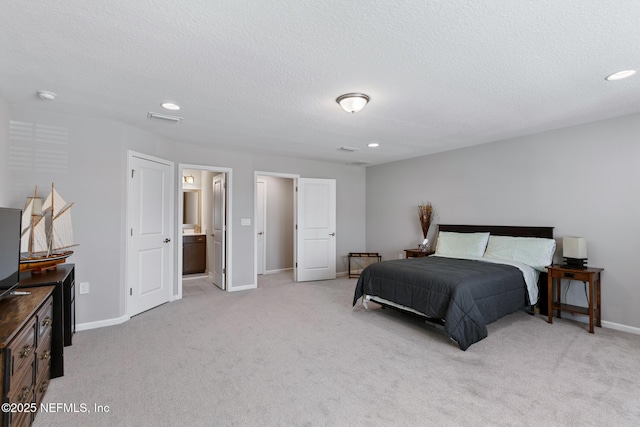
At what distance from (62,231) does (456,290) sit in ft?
12.8

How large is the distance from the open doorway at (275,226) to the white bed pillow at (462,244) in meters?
3.19

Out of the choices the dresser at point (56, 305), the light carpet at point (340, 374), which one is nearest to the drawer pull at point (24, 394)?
the light carpet at point (340, 374)

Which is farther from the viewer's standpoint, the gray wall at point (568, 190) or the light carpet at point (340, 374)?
the gray wall at point (568, 190)

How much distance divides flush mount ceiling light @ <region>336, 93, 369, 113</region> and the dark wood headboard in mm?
3048

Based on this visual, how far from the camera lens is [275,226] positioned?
701 cm

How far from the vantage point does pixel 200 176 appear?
6.95m

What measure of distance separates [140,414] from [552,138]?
5.14 meters

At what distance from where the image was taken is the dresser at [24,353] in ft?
4.52

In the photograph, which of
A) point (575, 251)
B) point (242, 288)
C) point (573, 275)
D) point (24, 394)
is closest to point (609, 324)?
point (573, 275)

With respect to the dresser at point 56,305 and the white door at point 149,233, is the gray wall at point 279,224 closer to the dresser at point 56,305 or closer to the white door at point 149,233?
the white door at point 149,233

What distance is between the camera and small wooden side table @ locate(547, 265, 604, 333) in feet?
10.9

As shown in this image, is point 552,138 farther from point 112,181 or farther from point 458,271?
point 112,181

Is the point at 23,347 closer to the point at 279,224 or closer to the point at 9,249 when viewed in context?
the point at 9,249

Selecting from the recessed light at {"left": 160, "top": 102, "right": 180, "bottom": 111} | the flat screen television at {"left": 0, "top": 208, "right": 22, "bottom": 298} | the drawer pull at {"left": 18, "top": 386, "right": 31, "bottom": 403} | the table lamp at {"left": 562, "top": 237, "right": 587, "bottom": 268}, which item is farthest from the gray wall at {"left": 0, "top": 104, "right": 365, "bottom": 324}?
the table lamp at {"left": 562, "top": 237, "right": 587, "bottom": 268}
